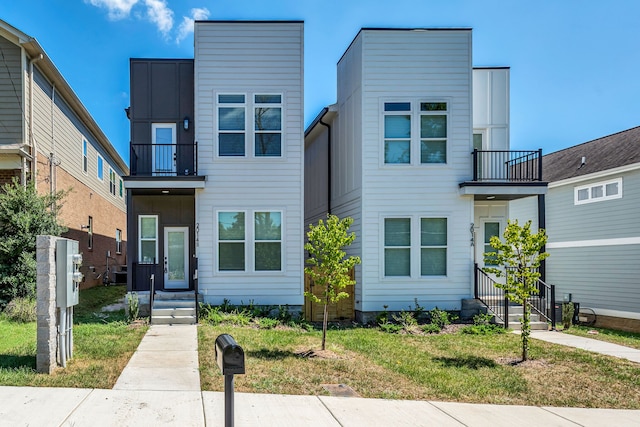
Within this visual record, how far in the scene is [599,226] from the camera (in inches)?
722

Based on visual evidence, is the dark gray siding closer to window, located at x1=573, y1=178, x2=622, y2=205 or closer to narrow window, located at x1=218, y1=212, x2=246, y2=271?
narrow window, located at x1=218, y1=212, x2=246, y2=271

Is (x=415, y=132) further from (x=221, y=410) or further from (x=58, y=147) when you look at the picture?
(x=58, y=147)

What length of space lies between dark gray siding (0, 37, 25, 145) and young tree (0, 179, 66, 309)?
182cm

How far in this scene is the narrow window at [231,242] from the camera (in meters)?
14.5

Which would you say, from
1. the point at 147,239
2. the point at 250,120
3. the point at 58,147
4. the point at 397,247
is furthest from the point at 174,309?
the point at 58,147

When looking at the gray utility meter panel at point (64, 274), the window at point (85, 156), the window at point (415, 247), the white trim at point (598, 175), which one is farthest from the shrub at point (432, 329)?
the window at point (85, 156)

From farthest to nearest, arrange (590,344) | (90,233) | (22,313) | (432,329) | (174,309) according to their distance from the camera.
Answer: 1. (90,233)
2. (432,329)
3. (174,309)
4. (590,344)
5. (22,313)

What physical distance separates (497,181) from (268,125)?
6657mm

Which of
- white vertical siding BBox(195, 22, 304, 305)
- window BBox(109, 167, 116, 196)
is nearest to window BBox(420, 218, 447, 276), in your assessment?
white vertical siding BBox(195, 22, 304, 305)

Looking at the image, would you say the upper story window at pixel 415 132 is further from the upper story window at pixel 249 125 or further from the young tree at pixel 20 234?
the young tree at pixel 20 234

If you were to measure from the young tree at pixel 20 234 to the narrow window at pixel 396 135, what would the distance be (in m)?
9.22

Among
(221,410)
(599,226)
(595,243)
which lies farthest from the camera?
(595,243)

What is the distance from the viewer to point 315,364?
28.8 ft

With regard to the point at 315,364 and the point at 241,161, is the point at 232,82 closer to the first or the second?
the point at 241,161
